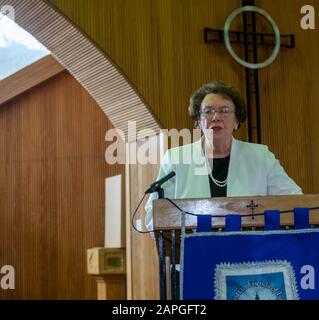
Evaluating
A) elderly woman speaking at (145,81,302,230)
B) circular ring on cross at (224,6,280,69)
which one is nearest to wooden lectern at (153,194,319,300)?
elderly woman speaking at (145,81,302,230)

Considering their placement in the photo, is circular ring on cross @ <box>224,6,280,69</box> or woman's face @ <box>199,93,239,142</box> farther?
circular ring on cross @ <box>224,6,280,69</box>

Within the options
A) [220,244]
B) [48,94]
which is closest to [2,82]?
[48,94]

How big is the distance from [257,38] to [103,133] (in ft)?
8.94

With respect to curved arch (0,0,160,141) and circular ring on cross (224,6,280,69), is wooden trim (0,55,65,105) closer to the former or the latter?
curved arch (0,0,160,141)

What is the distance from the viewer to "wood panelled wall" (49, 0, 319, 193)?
439cm

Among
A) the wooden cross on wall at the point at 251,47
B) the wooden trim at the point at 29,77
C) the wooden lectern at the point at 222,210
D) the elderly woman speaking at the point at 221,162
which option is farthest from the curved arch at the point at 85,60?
the wooden lectern at the point at 222,210

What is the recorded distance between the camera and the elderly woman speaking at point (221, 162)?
8.71 ft

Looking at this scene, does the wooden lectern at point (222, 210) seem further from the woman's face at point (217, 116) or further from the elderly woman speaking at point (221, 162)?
the woman's face at point (217, 116)

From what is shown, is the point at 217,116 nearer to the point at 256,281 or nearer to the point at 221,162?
the point at 221,162

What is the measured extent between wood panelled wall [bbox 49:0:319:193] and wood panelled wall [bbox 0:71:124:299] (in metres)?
2.59

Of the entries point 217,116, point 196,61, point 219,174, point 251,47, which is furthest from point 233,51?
point 219,174

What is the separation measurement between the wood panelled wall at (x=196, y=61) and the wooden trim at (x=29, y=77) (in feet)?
8.43

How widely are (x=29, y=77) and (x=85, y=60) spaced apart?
2.57m

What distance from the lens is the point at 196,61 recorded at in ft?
15.1
